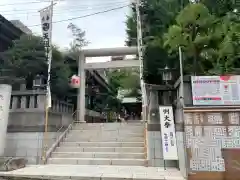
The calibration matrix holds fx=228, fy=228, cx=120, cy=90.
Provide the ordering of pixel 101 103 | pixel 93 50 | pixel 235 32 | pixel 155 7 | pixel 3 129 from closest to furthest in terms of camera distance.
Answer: pixel 235 32
pixel 3 129
pixel 155 7
pixel 93 50
pixel 101 103

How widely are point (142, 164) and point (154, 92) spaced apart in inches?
101

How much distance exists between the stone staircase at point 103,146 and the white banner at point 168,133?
3.41 feet

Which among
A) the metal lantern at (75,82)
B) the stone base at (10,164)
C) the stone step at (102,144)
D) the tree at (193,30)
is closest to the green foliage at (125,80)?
the metal lantern at (75,82)

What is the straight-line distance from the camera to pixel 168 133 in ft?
24.5

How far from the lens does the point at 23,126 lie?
876 cm

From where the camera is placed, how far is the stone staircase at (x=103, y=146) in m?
8.20

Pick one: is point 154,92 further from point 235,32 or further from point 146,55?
point 235,32

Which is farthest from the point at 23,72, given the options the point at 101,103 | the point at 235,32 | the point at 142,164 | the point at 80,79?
the point at 101,103

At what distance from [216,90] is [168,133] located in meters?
2.23

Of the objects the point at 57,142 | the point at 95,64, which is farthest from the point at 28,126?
the point at 95,64

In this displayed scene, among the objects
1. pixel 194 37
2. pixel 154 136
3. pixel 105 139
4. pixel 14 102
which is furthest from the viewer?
pixel 105 139

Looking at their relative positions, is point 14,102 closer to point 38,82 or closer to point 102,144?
point 38,82

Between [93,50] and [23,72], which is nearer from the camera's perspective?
[23,72]

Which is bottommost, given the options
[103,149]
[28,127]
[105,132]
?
[103,149]
